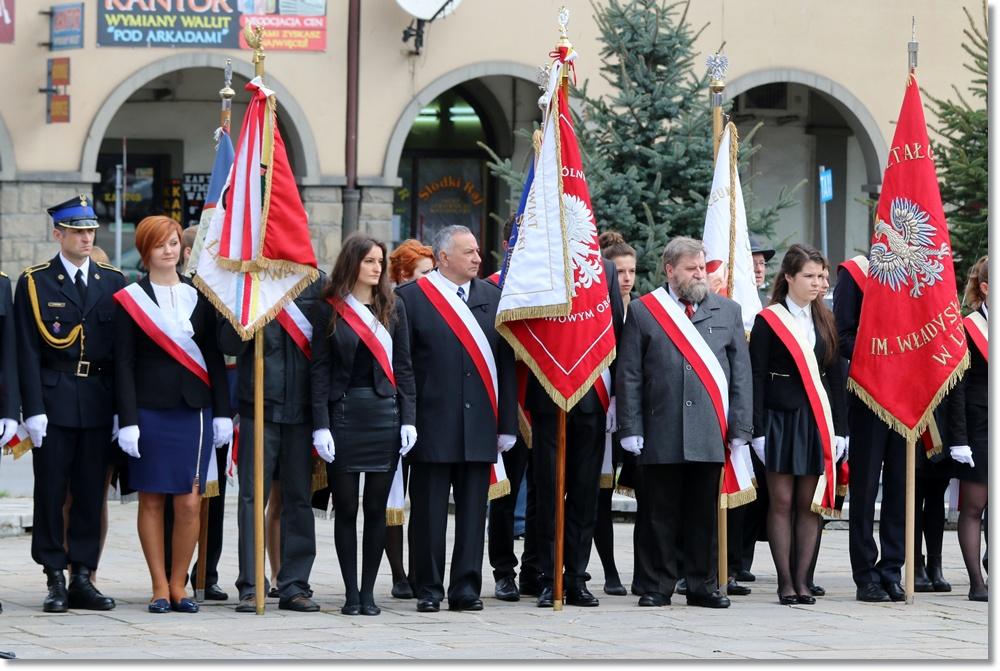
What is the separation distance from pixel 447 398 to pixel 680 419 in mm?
1157

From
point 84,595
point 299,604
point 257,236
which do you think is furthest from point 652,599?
point 84,595

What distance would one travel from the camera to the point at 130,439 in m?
8.89

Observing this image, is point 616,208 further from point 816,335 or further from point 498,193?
point 498,193

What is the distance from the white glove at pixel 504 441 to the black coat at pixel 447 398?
22mm

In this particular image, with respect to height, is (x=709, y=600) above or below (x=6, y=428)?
below

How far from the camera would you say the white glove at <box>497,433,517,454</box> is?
938 centimetres

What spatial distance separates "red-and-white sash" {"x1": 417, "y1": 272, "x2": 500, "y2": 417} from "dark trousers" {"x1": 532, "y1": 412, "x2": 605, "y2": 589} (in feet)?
1.16

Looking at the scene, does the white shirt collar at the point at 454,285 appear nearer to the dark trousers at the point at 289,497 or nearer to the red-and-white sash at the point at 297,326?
the red-and-white sash at the point at 297,326

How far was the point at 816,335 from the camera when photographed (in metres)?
9.98

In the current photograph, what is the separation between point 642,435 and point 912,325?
168cm

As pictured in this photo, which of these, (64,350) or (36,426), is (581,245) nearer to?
(64,350)

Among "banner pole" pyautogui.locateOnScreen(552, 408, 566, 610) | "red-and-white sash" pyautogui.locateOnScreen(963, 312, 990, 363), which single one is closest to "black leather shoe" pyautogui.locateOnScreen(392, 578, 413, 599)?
"banner pole" pyautogui.locateOnScreen(552, 408, 566, 610)

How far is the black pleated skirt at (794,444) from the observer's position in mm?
9680

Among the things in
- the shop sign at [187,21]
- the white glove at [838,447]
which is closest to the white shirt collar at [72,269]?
the white glove at [838,447]
